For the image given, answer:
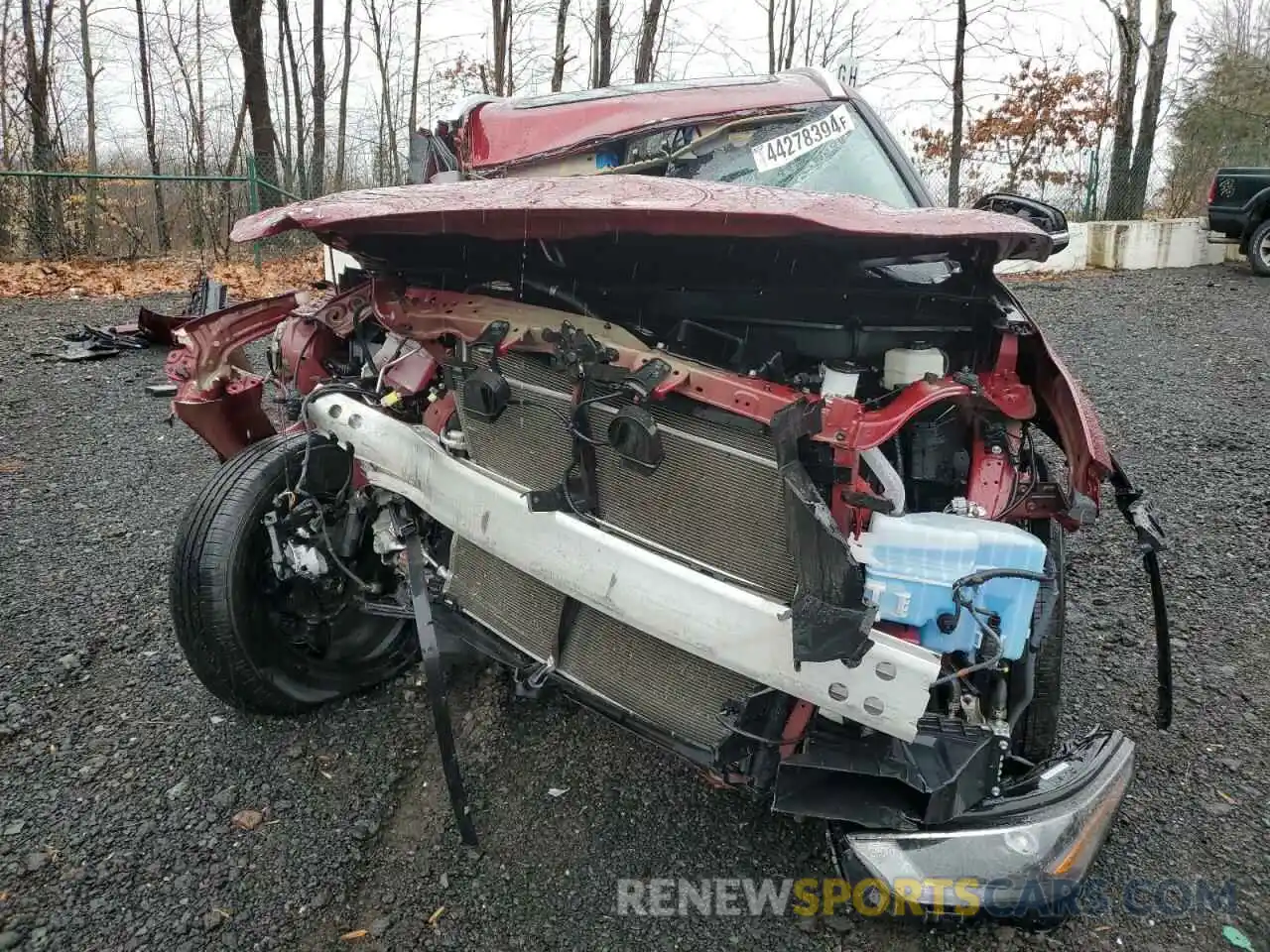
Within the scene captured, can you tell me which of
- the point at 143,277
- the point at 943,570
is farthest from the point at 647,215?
the point at 143,277

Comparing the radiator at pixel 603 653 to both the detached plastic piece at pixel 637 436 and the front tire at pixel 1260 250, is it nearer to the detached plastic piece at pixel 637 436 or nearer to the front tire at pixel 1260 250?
the detached plastic piece at pixel 637 436

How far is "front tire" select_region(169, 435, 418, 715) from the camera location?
7.82 feet

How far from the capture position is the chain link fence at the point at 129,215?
11180 millimetres

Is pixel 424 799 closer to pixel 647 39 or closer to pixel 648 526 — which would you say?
pixel 648 526

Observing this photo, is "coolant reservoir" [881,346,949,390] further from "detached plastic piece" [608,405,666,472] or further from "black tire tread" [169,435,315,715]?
"black tire tread" [169,435,315,715]

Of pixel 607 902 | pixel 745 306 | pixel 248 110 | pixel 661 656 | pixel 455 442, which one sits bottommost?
pixel 607 902

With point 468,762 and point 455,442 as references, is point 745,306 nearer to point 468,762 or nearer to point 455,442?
point 455,442

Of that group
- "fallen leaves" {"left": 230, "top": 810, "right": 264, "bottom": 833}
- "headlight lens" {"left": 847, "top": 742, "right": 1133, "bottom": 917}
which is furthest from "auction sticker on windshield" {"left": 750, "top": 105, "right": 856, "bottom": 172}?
"fallen leaves" {"left": 230, "top": 810, "right": 264, "bottom": 833}

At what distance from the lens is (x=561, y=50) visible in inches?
601

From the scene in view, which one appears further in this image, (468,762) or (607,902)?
(468,762)

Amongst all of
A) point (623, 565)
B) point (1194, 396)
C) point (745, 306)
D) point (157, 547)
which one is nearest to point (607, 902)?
point (623, 565)

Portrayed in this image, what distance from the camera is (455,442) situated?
7.30ft

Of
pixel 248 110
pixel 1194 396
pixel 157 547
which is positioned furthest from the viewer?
pixel 248 110

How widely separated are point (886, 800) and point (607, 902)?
70 centimetres
